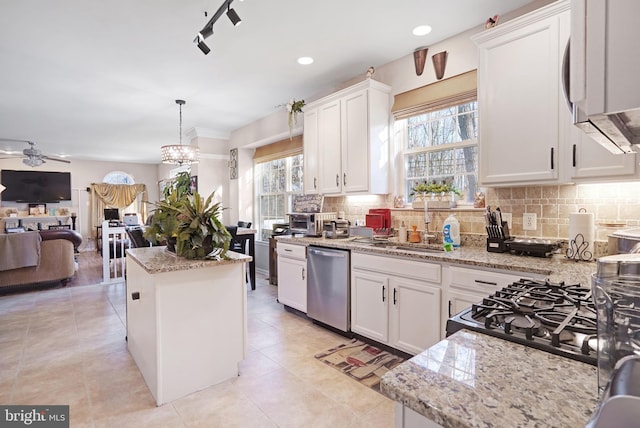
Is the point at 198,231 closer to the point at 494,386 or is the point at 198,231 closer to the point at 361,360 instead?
the point at 361,360

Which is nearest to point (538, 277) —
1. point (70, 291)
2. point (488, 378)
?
point (488, 378)

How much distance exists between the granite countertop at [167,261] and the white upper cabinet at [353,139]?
1.60m

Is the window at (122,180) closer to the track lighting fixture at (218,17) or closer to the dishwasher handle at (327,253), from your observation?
the dishwasher handle at (327,253)

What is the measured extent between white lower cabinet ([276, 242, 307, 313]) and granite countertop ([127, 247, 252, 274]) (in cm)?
113

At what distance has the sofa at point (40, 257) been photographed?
4461 mm

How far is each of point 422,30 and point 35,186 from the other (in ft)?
33.4

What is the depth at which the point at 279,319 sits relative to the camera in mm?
3539

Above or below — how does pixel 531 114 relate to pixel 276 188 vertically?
above

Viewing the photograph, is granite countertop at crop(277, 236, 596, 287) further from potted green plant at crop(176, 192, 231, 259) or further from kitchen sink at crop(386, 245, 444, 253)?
potted green plant at crop(176, 192, 231, 259)

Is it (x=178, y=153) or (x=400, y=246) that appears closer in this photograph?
(x=400, y=246)

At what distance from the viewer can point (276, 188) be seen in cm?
570

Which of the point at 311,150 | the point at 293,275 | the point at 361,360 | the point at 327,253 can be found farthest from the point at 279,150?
the point at 361,360

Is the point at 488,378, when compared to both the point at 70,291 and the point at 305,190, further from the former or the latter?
the point at 70,291

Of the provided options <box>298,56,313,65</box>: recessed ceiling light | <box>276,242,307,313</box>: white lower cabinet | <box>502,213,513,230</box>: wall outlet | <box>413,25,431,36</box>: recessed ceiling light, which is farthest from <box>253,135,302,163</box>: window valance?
<box>502,213,513,230</box>: wall outlet
